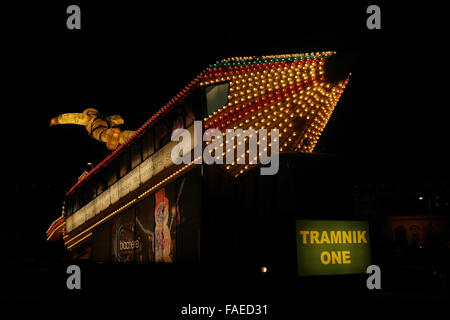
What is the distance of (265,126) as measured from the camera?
32.3 feet

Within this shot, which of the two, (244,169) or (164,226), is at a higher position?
A: (244,169)

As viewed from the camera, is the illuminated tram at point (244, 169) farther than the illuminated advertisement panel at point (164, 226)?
No

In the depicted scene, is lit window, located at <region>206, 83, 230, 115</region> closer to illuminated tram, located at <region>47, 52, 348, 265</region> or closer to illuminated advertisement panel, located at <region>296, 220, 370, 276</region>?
illuminated tram, located at <region>47, 52, 348, 265</region>

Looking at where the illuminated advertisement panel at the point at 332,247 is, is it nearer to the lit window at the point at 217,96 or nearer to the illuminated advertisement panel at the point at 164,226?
the illuminated advertisement panel at the point at 164,226

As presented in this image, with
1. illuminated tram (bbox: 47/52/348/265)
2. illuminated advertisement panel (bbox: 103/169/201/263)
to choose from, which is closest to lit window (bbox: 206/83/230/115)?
illuminated tram (bbox: 47/52/348/265)

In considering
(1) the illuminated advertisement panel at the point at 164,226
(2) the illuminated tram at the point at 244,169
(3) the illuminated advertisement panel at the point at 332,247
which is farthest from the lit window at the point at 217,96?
(3) the illuminated advertisement panel at the point at 332,247

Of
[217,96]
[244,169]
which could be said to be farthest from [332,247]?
[217,96]

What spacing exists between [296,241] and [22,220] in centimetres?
5556

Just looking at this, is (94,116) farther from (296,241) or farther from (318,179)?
(296,241)

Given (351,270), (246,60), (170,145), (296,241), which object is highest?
(246,60)

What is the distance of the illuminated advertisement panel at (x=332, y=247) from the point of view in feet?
24.0

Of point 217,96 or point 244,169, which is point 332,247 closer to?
point 244,169

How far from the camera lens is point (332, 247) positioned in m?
7.67
